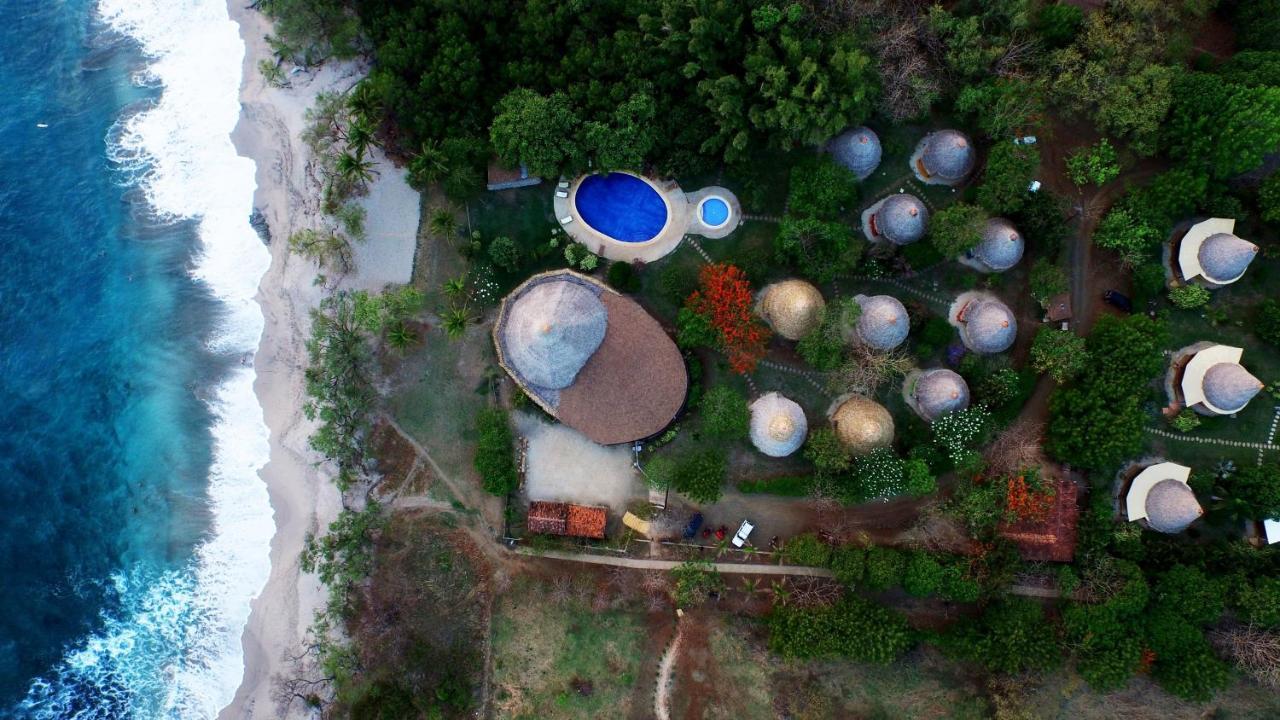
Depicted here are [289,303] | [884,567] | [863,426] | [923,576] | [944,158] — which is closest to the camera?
[923,576]

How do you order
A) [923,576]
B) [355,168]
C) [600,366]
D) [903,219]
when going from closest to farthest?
[923,576] < [903,219] < [600,366] < [355,168]

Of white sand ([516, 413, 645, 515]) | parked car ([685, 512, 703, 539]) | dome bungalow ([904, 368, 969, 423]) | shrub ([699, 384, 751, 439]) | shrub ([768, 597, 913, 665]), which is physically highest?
dome bungalow ([904, 368, 969, 423])

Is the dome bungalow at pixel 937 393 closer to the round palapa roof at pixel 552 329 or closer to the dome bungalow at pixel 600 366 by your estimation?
the dome bungalow at pixel 600 366

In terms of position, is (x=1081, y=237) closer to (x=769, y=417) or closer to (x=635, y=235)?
(x=769, y=417)

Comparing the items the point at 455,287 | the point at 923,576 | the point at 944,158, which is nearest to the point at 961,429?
the point at 923,576

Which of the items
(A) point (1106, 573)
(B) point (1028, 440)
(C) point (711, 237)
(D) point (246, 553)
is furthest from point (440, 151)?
(A) point (1106, 573)

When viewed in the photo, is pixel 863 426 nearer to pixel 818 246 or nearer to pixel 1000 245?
pixel 818 246

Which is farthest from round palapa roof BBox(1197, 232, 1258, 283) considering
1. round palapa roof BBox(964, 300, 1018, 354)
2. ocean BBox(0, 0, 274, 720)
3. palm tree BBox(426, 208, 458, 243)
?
ocean BBox(0, 0, 274, 720)

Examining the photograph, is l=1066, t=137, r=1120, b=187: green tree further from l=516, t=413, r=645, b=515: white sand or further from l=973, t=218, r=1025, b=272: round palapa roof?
l=516, t=413, r=645, b=515: white sand
